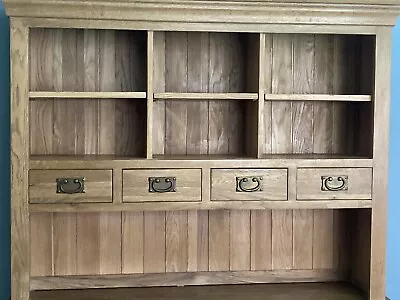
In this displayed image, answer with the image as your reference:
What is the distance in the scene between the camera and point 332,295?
9.06 ft

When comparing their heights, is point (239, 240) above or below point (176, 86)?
below

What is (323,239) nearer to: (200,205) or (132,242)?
(200,205)

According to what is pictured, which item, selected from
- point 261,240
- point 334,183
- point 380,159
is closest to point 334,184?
point 334,183

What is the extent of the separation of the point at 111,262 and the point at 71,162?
552 mm

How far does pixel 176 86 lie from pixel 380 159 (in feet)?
2.88

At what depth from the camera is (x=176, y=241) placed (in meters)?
2.86

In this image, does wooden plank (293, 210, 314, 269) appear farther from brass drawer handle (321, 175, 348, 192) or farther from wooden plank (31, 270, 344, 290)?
brass drawer handle (321, 175, 348, 192)

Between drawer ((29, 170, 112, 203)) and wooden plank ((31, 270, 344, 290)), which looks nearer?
drawer ((29, 170, 112, 203))

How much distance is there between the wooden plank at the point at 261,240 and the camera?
290cm

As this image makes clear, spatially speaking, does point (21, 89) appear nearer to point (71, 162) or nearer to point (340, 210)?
point (71, 162)

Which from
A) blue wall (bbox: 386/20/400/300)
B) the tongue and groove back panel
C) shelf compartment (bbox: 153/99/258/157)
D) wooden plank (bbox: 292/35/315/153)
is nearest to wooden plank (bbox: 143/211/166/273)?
the tongue and groove back panel

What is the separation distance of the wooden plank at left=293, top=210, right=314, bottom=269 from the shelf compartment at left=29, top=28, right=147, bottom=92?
886 millimetres

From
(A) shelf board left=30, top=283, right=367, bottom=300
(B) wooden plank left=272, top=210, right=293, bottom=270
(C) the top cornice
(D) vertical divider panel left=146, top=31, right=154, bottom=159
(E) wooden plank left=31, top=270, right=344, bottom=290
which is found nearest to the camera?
(C) the top cornice

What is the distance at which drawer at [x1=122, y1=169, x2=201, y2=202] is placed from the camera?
8.30 feet
